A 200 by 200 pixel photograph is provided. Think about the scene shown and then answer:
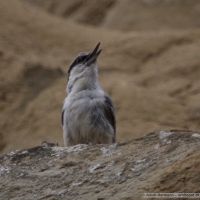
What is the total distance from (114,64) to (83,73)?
479 centimetres

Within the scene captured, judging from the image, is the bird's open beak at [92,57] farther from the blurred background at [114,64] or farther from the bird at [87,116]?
the blurred background at [114,64]

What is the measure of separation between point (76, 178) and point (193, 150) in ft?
3.11

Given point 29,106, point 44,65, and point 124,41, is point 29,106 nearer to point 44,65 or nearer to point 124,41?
point 44,65

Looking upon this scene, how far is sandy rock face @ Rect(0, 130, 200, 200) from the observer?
503cm

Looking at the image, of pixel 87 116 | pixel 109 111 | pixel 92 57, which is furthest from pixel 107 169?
pixel 92 57

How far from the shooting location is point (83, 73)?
8.77 m

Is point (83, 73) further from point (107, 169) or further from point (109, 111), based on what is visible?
point (107, 169)

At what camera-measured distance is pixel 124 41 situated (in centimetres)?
1397

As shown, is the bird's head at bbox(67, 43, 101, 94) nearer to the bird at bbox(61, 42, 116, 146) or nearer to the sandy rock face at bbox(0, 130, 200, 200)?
the bird at bbox(61, 42, 116, 146)

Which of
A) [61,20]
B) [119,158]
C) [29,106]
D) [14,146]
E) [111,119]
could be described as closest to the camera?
[119,158]

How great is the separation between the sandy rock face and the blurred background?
5.45 m

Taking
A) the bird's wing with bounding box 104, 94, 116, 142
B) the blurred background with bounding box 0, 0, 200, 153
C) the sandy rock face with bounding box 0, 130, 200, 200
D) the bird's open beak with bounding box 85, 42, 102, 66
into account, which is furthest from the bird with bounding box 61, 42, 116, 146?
the blurred background with bounding box 0, 0, 200, 153

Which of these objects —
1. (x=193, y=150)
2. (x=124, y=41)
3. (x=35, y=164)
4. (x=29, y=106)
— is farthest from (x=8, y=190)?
(x=124, y=41)

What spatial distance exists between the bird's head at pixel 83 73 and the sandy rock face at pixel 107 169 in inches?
99.8
